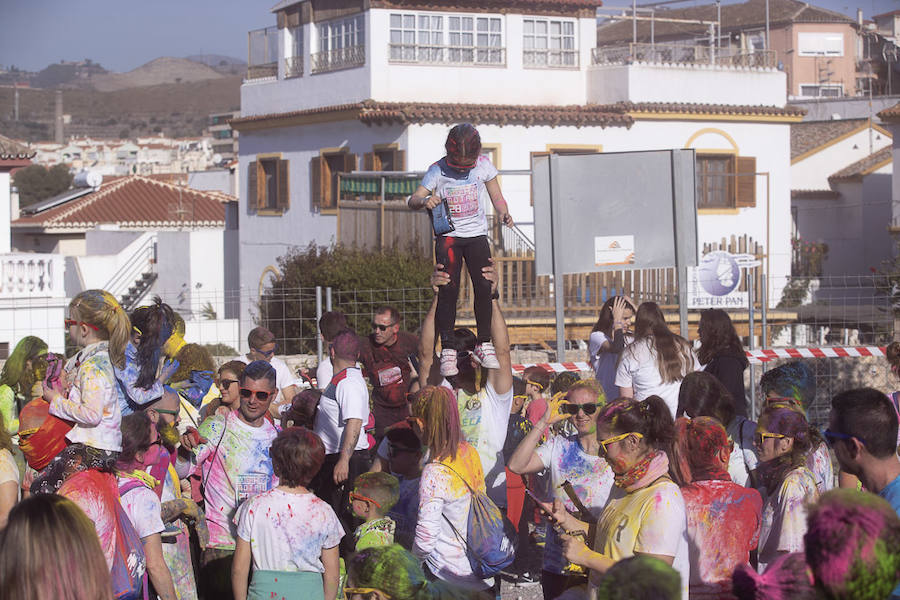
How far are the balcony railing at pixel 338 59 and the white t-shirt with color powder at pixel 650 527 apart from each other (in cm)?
2326

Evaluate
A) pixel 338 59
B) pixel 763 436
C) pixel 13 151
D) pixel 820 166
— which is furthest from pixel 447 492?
pixel 820 166

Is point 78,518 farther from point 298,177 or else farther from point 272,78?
point 272,78

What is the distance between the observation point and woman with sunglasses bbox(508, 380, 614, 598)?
5.86 metres

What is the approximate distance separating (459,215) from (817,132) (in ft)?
127

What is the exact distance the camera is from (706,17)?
179 ft

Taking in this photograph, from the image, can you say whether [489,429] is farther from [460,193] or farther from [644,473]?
[644,473]

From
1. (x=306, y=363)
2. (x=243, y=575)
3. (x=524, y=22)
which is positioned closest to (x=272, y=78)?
(x=524, y=22)

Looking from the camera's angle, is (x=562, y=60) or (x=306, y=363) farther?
(x=562, y=60)

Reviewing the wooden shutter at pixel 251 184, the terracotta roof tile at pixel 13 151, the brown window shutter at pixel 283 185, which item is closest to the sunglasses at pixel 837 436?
the terracotta roof tile at pixel 13 151

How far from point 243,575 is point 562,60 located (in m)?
24.2

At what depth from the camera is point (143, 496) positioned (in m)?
5.24

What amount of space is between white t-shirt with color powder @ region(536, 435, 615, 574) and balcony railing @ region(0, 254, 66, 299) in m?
18.4

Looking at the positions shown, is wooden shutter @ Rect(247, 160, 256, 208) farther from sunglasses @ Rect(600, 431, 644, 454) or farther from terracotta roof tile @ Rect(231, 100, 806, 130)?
sunglasses @ Rect(600, 431, 644, 454)

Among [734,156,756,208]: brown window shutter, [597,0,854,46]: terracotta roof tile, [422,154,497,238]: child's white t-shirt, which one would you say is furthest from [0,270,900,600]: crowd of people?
[597,0,854,46]: terracotta roof tile
